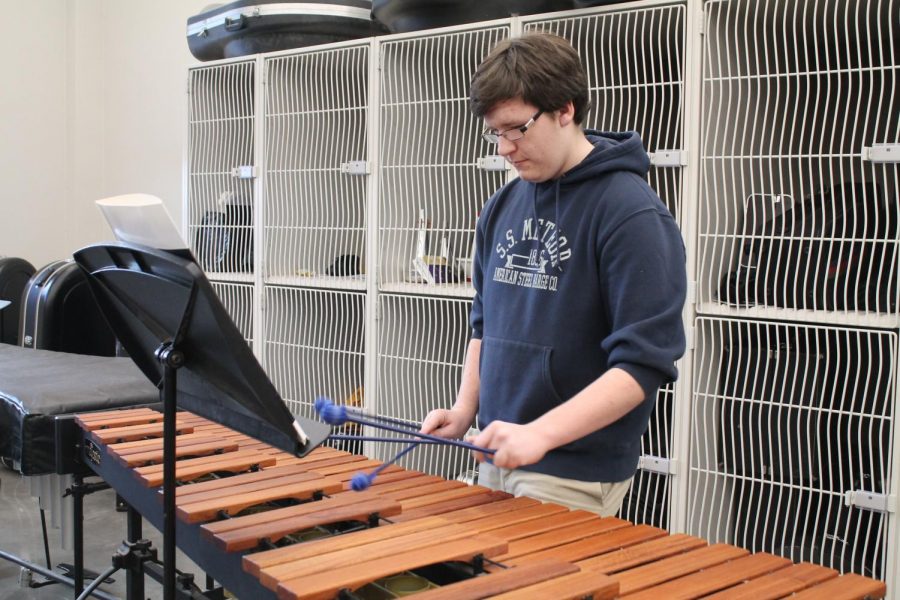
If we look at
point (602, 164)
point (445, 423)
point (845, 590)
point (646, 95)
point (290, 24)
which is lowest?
point (845, 590)

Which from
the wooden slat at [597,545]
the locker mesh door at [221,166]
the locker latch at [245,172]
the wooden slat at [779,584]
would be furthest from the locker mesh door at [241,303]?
the wooden slat at [779,584]

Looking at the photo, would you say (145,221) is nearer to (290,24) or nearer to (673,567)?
(673,567)

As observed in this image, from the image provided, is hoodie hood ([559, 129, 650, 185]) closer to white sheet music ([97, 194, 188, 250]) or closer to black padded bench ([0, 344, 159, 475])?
white sheet music ([97, 194, 188, 250])

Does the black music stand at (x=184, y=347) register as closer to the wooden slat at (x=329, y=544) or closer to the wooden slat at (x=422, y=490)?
the wooden slat at (x=329, y=544)

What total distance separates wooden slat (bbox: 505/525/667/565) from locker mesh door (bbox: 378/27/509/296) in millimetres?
1585

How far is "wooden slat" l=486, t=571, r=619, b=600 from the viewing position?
3.59ft

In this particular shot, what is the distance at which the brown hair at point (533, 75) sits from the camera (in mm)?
1442

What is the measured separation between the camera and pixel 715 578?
1213 mm

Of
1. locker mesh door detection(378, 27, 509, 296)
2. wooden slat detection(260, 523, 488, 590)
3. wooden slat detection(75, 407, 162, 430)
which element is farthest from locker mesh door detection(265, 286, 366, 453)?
wooden slat detection(260, 523, 488, 590)

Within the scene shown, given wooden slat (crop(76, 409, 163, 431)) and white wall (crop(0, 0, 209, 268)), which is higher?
white wall (crop(0, 0, 209, 268))

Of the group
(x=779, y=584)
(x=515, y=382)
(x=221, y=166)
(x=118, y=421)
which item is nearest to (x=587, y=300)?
(x=515, y=382)

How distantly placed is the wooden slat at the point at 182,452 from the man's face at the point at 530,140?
833 mm

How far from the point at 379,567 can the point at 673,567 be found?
1.34 feet

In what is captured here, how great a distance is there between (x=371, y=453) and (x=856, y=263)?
5.41 ft
